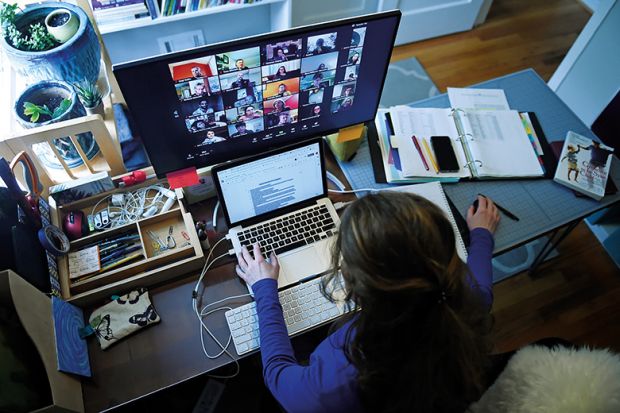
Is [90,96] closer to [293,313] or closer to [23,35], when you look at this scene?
[23,35]

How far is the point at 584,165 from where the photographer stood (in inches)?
53.2

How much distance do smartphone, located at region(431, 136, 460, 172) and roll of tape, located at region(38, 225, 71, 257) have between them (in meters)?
1.08

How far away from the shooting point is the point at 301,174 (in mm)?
1139

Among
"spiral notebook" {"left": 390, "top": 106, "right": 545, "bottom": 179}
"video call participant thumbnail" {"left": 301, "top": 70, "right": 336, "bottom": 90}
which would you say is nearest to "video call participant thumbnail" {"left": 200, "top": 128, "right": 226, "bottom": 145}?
"video call participant thumbnail" {"left": 301, "top": 70, "right": 336, "bottom": 90}

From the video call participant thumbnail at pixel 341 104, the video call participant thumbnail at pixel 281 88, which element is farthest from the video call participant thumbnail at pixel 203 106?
the video call participant thumbnail at pixel 341 104

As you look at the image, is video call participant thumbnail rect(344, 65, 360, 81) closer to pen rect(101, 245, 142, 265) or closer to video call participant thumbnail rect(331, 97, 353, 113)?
video call participant thumbnail rect(331, 97, 353, 113)

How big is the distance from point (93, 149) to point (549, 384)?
1305 mm

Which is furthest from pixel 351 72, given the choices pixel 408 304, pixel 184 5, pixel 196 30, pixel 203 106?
pixel 196 30

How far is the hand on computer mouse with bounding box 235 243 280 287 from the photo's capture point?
1.06m

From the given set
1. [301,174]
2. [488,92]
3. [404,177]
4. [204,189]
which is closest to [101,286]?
[204,189]

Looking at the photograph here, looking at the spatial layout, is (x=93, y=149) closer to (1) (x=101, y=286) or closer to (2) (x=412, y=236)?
(1) (x=101, y=286)

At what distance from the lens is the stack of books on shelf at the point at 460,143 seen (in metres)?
1.33

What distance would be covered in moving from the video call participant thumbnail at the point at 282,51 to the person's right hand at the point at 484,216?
2.22 ft

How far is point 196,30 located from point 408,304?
223 centimetres
